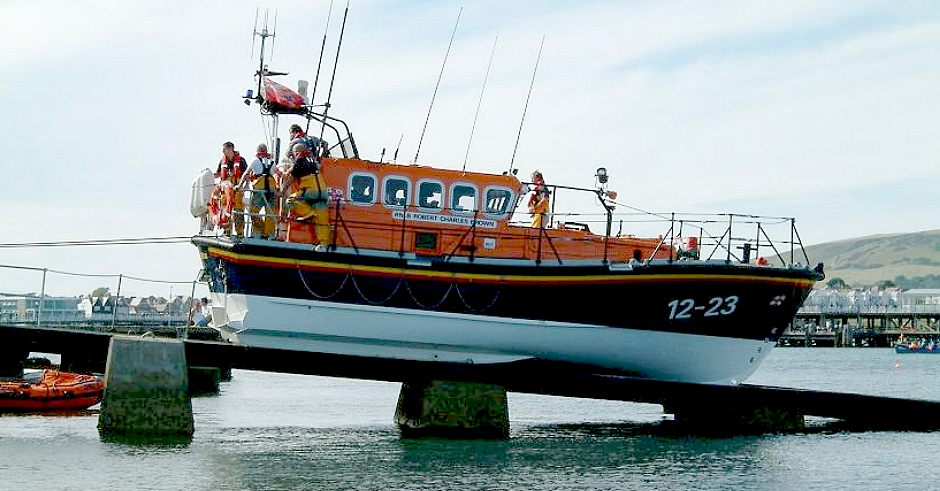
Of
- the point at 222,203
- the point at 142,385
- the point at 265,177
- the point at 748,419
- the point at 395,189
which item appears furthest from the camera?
the point at 748,419

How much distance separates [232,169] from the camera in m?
23.0

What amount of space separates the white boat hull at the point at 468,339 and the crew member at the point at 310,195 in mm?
1359

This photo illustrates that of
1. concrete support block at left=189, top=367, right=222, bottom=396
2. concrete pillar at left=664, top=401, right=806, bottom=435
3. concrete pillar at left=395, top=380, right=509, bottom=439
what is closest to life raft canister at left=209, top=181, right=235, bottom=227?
concrete pillar at left=395, top=380, right=509, bottom=439

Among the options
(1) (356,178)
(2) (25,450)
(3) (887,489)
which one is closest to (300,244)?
(1) (356,178)

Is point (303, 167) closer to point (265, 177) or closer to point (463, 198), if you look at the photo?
point (265, 177)

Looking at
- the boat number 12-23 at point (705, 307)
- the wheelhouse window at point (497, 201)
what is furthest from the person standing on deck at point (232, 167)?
the boat number 12-23 at point (705, 307)

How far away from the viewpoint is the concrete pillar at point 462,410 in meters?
22.3

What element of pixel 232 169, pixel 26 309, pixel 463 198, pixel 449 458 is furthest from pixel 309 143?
pixel 26 309

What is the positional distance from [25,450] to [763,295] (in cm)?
1309

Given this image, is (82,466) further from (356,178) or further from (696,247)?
(696,247)

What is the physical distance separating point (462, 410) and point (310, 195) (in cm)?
455

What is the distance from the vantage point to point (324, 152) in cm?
2300

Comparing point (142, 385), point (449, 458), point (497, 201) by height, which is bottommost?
point (449, 458)

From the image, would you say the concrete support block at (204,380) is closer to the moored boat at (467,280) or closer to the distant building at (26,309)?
the distant building at (26,309)
